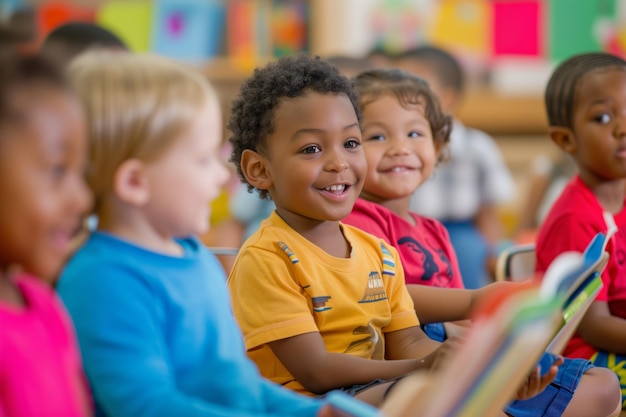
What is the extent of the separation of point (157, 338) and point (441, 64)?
3398 millimetres

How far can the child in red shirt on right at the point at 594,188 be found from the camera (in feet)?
6.31

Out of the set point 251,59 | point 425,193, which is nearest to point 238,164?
point 425,193

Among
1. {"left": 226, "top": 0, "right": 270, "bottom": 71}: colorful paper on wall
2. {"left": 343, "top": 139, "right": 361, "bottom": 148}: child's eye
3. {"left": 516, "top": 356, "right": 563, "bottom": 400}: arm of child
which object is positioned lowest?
{"left": 516, "top": 356, "right": 563, "bottom": 400}: arm of child

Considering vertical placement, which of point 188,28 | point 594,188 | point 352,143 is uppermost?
point 352,143

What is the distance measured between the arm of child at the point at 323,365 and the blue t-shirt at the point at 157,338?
0.21 metres

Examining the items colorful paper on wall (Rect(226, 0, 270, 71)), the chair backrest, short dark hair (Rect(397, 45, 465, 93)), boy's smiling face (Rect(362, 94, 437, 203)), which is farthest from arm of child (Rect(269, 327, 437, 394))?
colorful paper on wall (Rect(226, 0, 270, 71))

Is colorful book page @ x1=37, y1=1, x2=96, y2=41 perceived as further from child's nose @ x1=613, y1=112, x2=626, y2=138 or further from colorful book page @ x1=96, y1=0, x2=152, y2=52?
child's nose @ x1=613, y1=112, x2=626, y2=138

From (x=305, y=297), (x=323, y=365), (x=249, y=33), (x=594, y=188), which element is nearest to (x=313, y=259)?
(x=305, y=297)

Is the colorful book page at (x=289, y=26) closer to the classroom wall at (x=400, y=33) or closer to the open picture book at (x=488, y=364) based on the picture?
the classroom wall at (x=400, y=33)

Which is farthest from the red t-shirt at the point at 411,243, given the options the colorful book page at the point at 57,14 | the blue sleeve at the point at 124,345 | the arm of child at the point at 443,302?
the colorful book page at the point at 57,14

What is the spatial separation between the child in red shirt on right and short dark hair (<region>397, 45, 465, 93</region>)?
2083 millimetres

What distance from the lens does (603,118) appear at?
2.02 metres

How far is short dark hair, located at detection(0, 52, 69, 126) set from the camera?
3.01 feet

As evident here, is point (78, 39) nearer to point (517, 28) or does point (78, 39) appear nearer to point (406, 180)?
point (406, 180)
